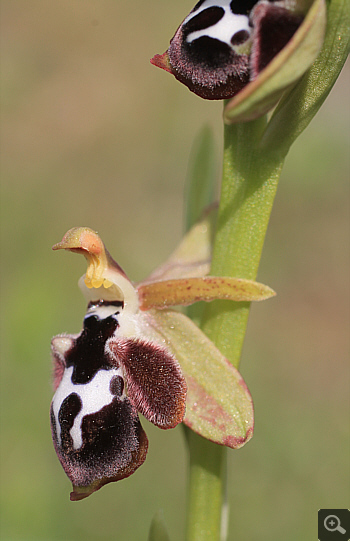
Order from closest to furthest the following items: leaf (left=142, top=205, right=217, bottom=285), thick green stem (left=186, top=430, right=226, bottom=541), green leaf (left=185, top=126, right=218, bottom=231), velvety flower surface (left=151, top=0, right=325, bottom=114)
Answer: velvety flower surface (left=151, top=0, right=325, bottom=114) → thick green stem (left=186, top=430, right=226, bottom=541) → leaf (left=142, top=205, right=217, bottom=285) → green leaf (left=185, top=126, right=218, bottom=231)

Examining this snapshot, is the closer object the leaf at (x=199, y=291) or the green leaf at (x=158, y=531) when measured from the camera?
the leaf at (x=199, y=291)

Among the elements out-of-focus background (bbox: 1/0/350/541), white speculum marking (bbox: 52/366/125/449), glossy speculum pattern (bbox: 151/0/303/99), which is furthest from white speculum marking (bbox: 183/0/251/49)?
out-of-focus background (bbox: 1/0/350/541)

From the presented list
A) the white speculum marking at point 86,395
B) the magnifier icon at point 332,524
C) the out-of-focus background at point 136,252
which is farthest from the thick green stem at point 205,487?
the out-of-focus background at point 136,252

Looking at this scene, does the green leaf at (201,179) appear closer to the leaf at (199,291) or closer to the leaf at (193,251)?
the leaf at (193,251)

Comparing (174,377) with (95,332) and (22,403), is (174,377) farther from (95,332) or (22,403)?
(22,403)

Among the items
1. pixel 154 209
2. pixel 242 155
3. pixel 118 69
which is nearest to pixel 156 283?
pixel 242 155

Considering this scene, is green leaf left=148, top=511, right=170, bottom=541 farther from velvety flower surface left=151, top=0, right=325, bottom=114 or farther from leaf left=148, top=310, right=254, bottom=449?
velvety flower surface left=151, top=0, right=325, bottom=114
